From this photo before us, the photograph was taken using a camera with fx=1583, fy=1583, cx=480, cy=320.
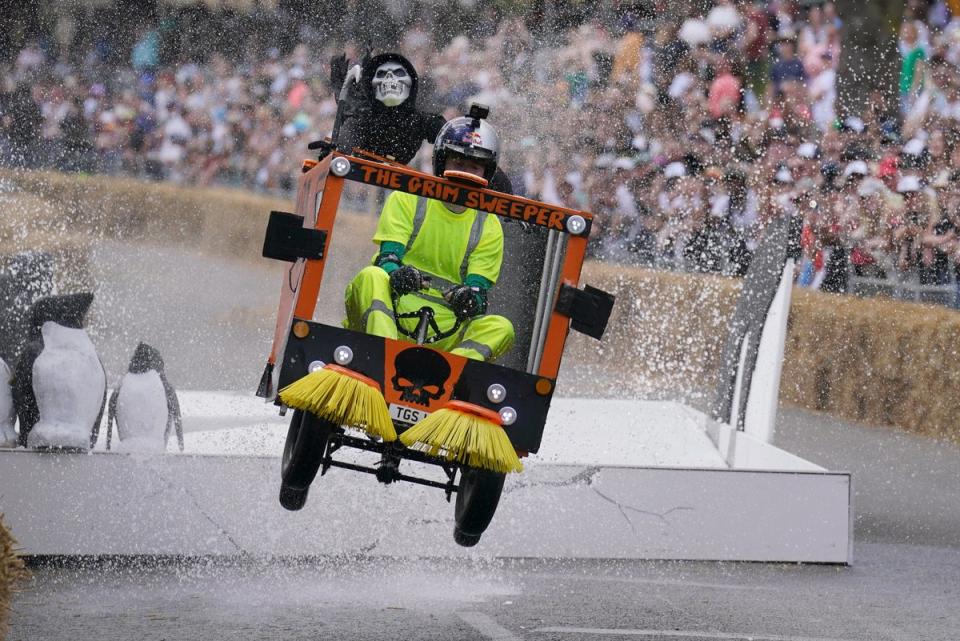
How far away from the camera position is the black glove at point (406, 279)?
6902 millimetres

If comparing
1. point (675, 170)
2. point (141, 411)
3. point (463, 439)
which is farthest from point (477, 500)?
point (675, 170)

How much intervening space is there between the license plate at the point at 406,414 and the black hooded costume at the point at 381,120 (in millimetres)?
1707

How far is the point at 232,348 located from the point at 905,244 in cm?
774

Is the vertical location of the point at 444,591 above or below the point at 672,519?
below

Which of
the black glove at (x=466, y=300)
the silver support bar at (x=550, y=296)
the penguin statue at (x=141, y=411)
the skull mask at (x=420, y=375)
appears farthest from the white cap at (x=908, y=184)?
the skull mask at (x=420, y=375)

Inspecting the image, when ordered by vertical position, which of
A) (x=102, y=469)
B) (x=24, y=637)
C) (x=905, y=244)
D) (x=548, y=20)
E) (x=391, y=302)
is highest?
(x=548, y=20)

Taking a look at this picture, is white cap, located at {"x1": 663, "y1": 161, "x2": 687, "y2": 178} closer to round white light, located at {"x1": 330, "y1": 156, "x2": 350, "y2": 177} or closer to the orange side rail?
the orange side rail

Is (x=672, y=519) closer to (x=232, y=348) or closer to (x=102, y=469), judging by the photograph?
(x=102, y=469)

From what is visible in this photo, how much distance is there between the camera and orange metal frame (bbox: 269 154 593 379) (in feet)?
22.6

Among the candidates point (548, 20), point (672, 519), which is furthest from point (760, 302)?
point (548, 20)

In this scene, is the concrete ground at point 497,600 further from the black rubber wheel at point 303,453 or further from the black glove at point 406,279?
the black glove at point 406,279

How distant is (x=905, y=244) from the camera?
15531mm

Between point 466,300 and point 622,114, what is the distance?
39.3 ft

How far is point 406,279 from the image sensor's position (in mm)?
6902
